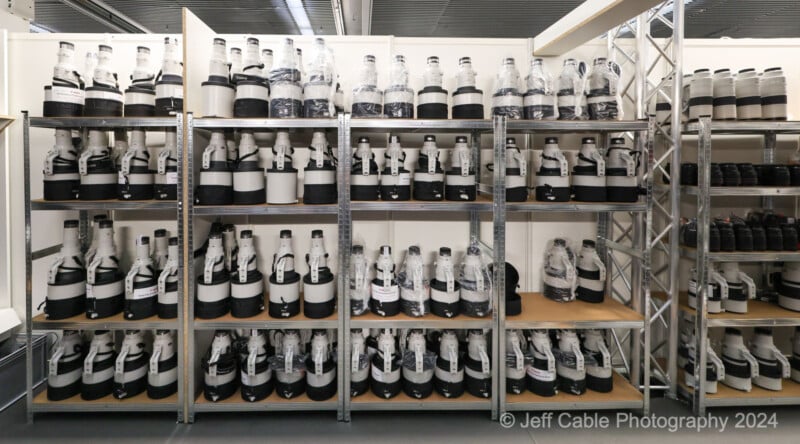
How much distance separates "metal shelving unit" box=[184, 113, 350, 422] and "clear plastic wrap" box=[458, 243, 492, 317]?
25.7 inches

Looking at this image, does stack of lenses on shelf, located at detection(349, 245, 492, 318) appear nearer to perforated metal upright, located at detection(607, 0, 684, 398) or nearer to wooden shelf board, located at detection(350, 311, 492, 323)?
wooden shelf board, located at detection(350, 311, 492, 323)

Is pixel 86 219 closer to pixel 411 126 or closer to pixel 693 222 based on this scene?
pixel 411 126

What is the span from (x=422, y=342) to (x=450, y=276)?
0.39 metres

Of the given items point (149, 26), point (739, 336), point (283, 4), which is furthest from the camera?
point (149, 26)

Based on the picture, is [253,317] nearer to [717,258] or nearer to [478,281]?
[478,281]

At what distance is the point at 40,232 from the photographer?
2.65m

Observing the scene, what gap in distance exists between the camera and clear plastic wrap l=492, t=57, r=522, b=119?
7.48 ft

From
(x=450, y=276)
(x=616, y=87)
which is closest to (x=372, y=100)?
(x=450, y=276)

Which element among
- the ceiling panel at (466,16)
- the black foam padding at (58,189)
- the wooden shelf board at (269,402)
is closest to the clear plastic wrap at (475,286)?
the wooden shelf board at (269,402)

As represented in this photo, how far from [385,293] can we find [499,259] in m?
0.62

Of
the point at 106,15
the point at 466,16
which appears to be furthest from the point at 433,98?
the point at 106,15

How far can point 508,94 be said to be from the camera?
2.29 m

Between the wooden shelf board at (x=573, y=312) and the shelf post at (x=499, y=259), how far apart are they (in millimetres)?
95

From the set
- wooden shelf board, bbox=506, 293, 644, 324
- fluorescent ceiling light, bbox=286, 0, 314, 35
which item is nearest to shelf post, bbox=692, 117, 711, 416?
wooden shelf board, bbox=506, 293, 644, 324
